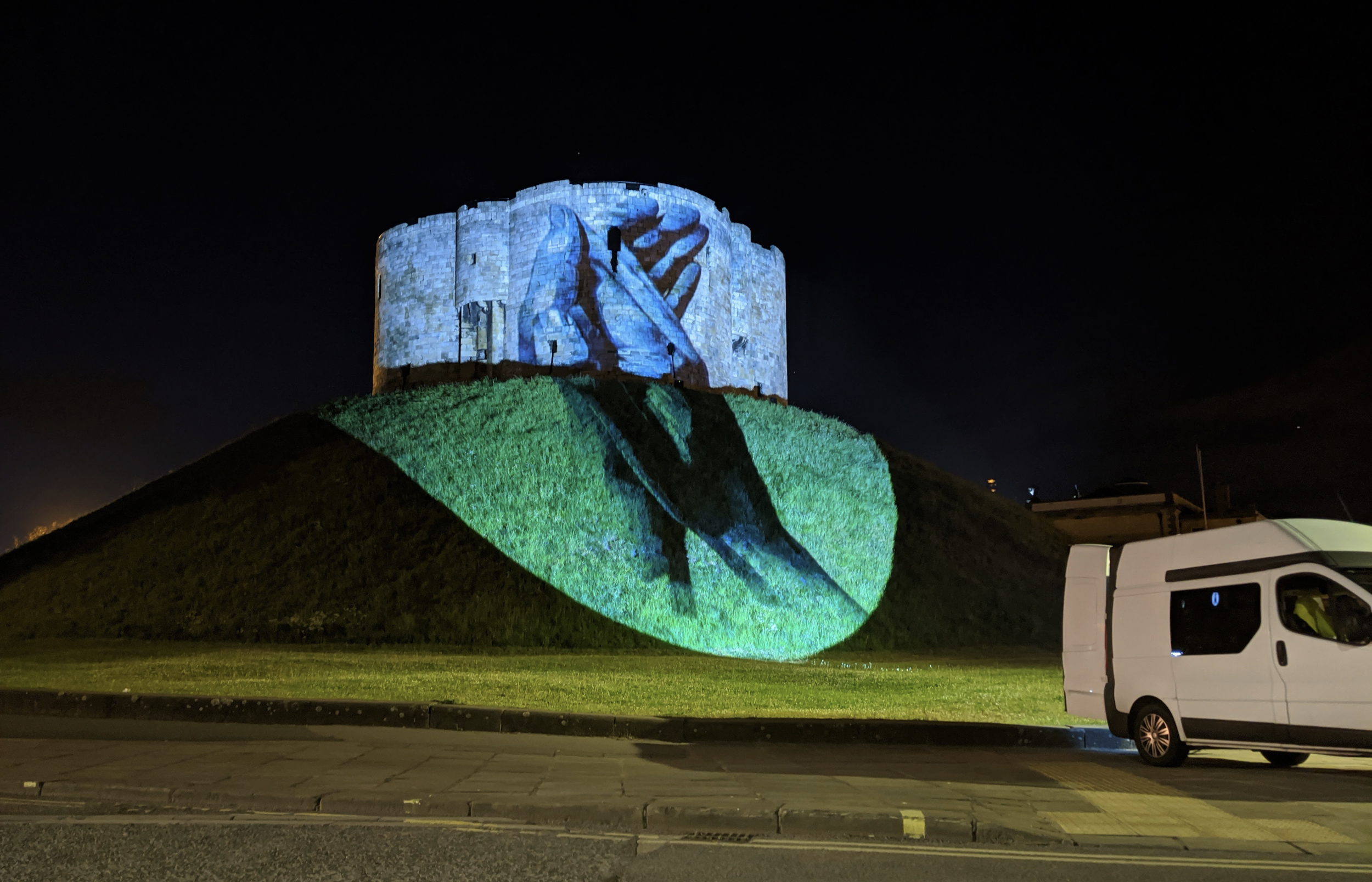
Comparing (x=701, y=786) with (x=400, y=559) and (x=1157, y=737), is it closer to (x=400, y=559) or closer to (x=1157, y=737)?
(x=1157, y=737)

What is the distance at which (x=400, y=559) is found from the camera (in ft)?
71.4

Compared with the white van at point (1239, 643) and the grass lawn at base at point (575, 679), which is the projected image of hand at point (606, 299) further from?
the white van at point (1239, 643)

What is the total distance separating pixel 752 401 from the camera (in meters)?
36.5

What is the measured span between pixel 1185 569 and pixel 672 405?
25.0m

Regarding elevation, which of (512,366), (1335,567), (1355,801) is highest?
(512,366)

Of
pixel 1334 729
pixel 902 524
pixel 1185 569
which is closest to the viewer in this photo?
pixel 1334 729

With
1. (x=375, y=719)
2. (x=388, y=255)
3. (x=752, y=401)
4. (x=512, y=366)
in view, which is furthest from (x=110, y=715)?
(x=388, y=255)

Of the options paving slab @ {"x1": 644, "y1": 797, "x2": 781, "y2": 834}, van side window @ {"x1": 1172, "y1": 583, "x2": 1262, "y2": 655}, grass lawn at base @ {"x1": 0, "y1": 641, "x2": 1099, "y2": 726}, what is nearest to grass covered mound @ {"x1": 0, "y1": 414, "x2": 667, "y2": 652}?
grass lawn at base @ {"x1": 0, "y1": 641, "x2": 1099, "y2": 726}

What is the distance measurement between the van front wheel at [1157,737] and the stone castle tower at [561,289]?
110ft

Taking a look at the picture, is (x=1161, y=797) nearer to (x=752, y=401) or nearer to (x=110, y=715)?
(x=110, y=715)

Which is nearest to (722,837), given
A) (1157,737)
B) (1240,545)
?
(1157,737)

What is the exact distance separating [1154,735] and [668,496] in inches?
724

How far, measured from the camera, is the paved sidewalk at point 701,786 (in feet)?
19.0

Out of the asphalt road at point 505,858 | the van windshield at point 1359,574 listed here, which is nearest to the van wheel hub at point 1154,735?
the van windshield at point 1359,574
